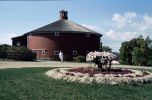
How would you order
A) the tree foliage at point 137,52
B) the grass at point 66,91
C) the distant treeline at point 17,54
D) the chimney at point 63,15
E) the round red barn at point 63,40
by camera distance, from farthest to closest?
the chimney at point 63,15, the round red barn at point 63,40, the distant treeline at point 17,54, the tree foliage at point 137,52, the grass at point 66,91

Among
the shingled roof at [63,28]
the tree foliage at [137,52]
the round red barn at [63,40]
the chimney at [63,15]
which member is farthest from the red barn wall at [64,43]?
the tree foliage at [137,52]

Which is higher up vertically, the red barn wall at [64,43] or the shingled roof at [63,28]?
the shingled roof at [63,28]

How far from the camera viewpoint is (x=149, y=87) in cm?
1698

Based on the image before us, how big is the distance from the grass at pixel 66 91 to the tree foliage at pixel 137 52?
27482 mm

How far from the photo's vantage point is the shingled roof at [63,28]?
6243 cm

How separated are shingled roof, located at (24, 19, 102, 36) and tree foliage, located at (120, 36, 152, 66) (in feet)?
56.7

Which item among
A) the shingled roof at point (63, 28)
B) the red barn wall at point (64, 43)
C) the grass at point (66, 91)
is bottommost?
the grass at point (66, 91)

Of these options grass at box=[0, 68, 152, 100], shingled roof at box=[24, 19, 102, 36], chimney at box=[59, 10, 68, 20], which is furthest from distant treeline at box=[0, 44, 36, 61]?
grass at box=[0, 68, 152, 100]

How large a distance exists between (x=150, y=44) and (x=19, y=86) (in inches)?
1293

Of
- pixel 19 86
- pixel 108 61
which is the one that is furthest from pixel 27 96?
pixel 108 61

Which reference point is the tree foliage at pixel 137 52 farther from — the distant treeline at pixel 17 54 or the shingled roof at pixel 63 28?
the shingled roof at pixel 63 28

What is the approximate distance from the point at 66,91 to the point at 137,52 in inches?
1223

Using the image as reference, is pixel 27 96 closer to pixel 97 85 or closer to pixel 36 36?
pixel 97 85

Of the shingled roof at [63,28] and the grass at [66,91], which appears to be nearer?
the grass at [66,91]
